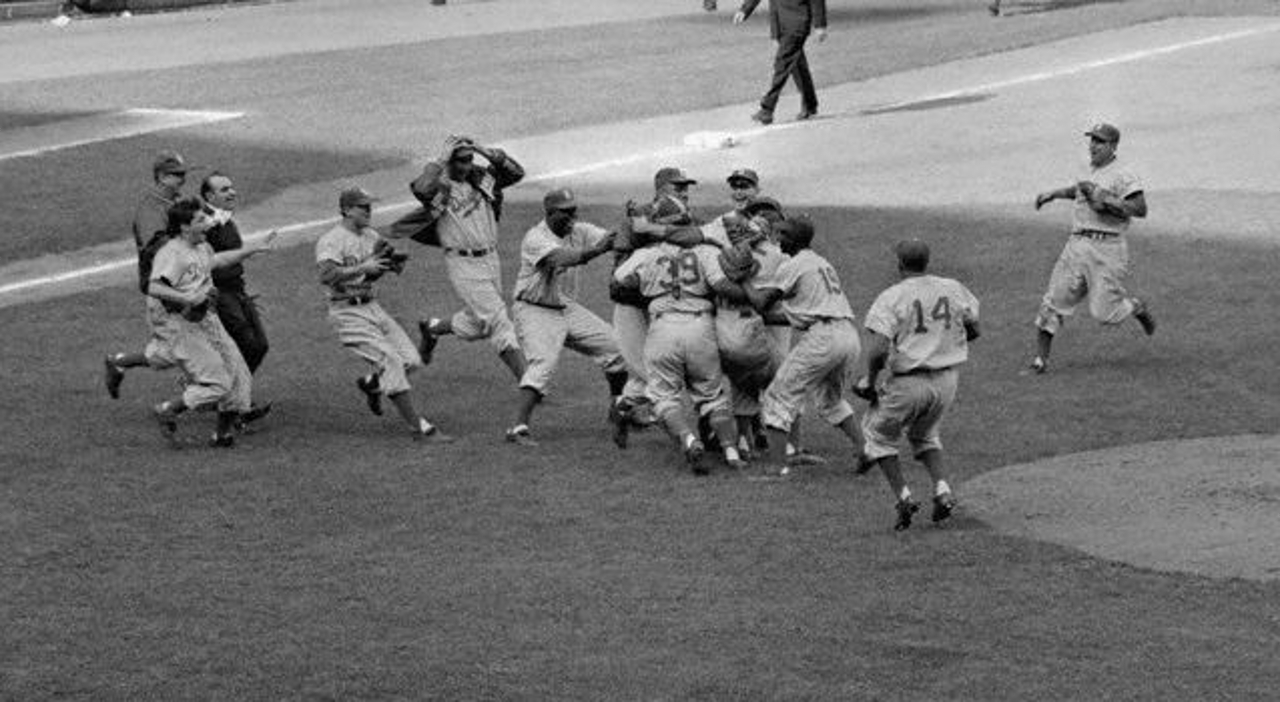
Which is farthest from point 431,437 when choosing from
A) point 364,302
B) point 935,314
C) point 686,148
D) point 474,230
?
point 686,148

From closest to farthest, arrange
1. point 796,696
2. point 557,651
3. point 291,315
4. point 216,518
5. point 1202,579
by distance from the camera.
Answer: point 796,696, point 557,651, point 1202,579, point 216,518, point 291,315

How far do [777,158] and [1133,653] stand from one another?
61.5 ft

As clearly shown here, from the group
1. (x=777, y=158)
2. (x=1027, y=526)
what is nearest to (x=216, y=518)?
(x=1027, y=526)

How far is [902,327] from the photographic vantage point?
615 inches

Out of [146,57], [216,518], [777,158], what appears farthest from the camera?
[146,57]

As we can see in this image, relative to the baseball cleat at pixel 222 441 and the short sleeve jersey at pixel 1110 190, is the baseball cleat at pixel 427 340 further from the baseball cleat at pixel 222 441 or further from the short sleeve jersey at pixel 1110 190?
the short sleeve jersey at pixel 1110 190

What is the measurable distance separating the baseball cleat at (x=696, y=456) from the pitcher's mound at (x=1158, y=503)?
194 centimetres

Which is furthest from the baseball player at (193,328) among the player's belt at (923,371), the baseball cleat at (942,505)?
the baseball cleat at (942,505)

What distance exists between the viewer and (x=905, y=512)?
51.6ft

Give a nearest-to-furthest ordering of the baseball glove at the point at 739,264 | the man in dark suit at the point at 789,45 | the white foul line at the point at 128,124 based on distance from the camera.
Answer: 1. the baseball glove at the point at 739,264
2. the man in dark suit at the point at 789,45
3. the white foul line at the point at 128,124

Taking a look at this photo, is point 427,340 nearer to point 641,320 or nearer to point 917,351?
point 641,320

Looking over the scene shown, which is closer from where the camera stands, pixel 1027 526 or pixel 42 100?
pixel 1027 526

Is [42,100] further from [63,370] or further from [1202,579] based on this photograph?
[1202,579]

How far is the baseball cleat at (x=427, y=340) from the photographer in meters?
20.8
